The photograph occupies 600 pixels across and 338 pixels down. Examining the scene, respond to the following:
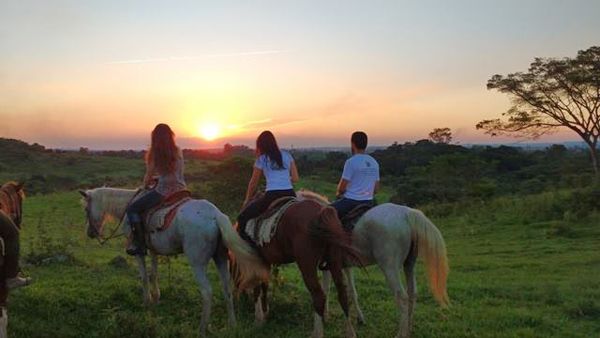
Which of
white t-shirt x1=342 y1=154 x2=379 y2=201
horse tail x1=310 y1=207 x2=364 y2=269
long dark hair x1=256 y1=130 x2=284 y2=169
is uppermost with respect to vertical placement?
long dark hair x1=256 y1=130 x2=284 y2=169

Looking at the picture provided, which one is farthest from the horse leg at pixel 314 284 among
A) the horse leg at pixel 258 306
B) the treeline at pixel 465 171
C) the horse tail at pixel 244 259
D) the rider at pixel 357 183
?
the treeline at pixel 465 171

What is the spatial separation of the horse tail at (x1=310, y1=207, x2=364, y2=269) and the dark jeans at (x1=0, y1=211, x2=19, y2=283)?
3.03 m

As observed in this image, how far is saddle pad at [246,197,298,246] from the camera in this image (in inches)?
263

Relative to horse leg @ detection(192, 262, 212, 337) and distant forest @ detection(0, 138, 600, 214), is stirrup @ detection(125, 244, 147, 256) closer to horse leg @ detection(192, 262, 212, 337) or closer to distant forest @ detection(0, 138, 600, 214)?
horse leg @ detection(192, 262, 212, 337)

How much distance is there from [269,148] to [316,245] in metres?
1.57

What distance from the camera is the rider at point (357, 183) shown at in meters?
7.05

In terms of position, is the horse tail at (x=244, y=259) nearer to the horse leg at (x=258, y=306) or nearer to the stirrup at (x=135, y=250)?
the horse leg at (x=258, y=306)

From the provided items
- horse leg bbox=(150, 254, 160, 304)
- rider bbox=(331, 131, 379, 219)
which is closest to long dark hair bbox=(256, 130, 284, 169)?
rider bbox=(331, 131, 379, 219)

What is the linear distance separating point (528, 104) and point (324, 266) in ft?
107

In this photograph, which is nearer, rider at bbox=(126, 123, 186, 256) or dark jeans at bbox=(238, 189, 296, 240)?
dark jeans at bbox=(238, 189, 296, 240)

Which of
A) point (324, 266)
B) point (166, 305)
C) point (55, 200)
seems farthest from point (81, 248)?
point (55, 200)

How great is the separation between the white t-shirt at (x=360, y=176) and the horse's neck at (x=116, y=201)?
138 inches

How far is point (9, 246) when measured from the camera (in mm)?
5121

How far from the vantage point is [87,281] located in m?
9.34
